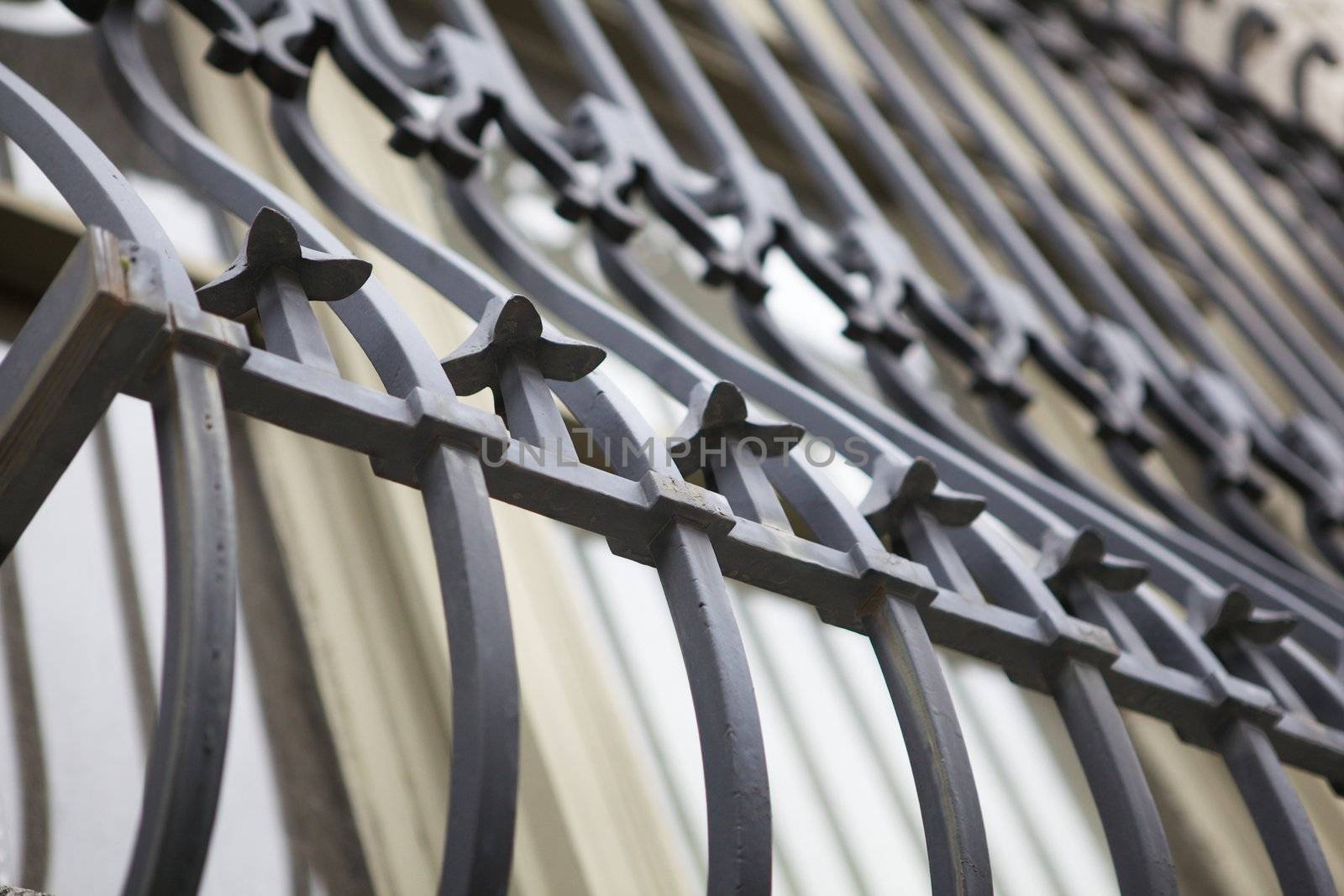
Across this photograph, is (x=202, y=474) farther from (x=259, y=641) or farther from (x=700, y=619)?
(x=259, y=641)

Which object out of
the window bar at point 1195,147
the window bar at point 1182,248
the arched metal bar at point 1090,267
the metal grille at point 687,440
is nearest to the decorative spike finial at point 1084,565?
the metal grille at point 687,440

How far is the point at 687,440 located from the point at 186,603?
Result: 21 cm

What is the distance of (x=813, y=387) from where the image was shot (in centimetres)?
88

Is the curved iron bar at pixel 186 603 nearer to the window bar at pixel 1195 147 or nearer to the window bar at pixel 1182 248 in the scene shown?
the window bar at pixel 1182 248

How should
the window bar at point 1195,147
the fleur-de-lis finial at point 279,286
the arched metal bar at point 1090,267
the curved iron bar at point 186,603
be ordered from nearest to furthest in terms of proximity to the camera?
the curved iron bar at point 186,603, the fleur-de-lis finial at point 279,286, the arched metal bar at point 1090,267, the window bar at point 1195,147

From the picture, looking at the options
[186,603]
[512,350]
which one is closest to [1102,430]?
[512,350]

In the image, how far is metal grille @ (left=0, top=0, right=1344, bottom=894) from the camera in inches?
15.6

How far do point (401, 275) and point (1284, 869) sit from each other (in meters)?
0.66

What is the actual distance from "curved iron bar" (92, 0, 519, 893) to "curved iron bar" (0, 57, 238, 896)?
0.07 metres

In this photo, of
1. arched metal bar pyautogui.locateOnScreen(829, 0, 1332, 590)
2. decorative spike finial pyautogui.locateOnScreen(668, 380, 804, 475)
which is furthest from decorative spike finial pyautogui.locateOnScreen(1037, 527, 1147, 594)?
arched metal bar pyautogui.locateOnScreen(829, 0, 1332, 590)

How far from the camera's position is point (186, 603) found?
1.21ft

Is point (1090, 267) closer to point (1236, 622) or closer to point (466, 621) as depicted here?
point (1236, 622)

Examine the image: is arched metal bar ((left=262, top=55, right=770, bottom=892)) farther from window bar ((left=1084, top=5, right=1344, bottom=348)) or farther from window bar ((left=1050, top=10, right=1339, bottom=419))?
window bar ((left=1084, top=5, right=1344, bottom=348))

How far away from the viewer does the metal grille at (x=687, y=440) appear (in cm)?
40
